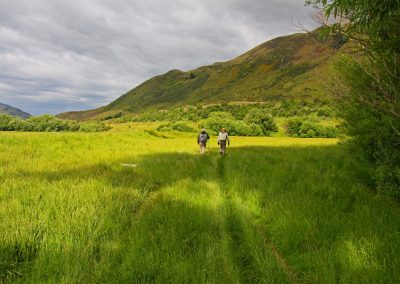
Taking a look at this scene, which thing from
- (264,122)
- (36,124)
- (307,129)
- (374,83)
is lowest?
(307,129)

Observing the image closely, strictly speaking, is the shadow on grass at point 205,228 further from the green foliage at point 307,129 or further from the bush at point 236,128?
the green foliage at point 307,129

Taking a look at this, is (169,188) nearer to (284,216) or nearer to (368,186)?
(284,216)

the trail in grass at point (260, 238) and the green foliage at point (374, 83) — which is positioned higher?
Result: the green foliage at point (374, 83)

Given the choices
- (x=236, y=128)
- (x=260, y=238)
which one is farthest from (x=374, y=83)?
(x=236, y=128)

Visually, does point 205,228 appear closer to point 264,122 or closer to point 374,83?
point 374,83

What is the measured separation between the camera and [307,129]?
95.1 m

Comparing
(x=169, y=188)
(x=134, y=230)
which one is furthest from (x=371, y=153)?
(x=134, y=230)

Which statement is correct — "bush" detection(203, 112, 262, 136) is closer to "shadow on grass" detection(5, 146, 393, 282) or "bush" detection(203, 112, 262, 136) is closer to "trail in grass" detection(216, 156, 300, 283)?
"shadow on grass" detection(5, 146, 393, 282)

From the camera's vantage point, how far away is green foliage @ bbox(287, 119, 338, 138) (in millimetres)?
90188

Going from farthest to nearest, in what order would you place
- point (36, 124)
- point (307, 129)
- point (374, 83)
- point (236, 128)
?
point (307, 129), point (236, 128), point (36, 124), point (374, 83)

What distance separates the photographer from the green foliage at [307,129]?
90.2m

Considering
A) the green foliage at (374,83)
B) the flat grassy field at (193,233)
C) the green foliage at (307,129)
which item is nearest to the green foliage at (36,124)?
the green foliage at (307,129)

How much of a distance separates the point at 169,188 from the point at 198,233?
10.4 ft

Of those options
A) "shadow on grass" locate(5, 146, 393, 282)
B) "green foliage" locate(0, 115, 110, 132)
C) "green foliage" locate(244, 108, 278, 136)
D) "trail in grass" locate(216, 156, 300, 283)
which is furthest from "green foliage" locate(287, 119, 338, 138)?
"trail in grass" locate(216, 156, 300, 283)
